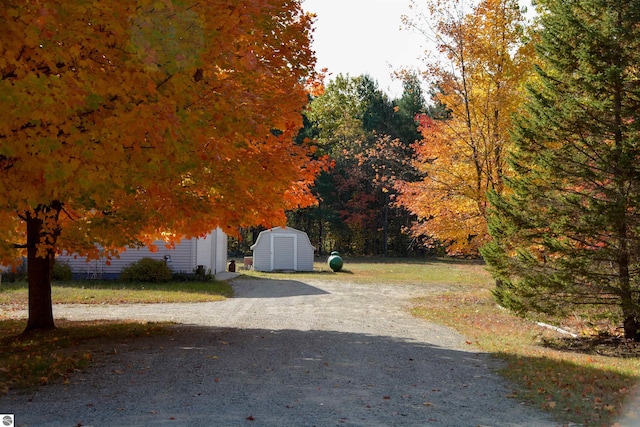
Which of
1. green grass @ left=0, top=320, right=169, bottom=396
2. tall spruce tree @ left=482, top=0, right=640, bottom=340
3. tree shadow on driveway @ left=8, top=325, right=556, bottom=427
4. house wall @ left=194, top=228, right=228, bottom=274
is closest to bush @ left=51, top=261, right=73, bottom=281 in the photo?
house wall @ left=194, top=228, right=228, bottom=274

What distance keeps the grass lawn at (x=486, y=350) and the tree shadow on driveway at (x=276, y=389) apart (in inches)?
16.7

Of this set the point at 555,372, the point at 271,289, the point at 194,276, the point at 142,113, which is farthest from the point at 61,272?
the point at 555,372

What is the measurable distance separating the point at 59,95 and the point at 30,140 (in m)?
0.70

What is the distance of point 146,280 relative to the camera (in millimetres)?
24453

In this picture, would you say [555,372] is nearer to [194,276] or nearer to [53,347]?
[53,347]

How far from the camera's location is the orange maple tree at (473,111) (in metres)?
19.1

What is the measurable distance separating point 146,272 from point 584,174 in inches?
685

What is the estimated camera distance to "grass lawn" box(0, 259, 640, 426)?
6.94 meters

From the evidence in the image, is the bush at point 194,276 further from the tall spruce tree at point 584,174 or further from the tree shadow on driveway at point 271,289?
the tall spruce tree at point 584,174

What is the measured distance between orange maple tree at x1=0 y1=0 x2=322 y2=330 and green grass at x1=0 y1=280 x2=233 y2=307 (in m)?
9.33

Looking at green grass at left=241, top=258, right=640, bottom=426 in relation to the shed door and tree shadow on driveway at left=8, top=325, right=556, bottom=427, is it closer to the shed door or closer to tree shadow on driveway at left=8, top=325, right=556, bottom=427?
tree shadow on driveway at left=8, top=325, right=556, bottom=427

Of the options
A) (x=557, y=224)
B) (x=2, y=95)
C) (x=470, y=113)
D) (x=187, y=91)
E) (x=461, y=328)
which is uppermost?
(x=470, y=113)

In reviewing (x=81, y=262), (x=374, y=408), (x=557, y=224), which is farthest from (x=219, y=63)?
(x=81, y=262)

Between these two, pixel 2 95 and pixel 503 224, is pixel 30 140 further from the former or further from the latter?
pixel 503 224
